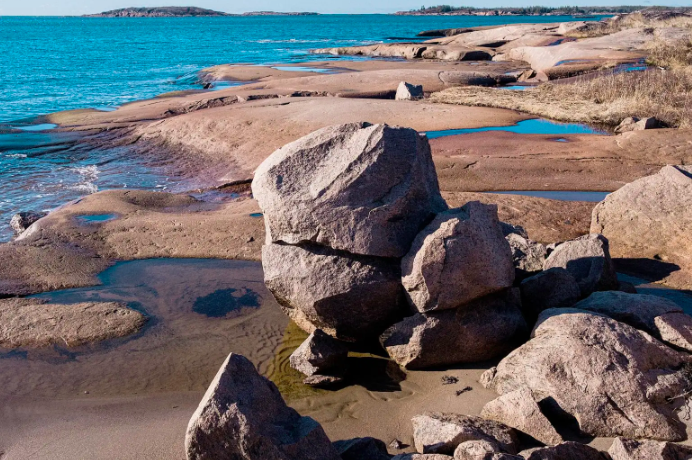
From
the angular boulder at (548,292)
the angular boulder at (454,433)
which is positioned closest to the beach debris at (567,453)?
the angular boulder at (454,433)

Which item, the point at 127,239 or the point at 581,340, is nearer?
the point at 581,340

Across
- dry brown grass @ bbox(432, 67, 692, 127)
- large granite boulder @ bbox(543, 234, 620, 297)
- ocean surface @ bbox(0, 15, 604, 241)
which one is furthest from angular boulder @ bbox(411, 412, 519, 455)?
dry brown grass @ bbox(432, 67, 692, 127)

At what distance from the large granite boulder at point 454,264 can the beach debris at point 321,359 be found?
988 millimetres

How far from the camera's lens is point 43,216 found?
1205 centimetres

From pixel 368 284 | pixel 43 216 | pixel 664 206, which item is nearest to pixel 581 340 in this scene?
pixel 368 284

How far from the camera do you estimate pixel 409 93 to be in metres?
21.7

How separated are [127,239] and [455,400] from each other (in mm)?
6783

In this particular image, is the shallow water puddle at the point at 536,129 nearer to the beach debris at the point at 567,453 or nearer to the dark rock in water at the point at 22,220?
the dark rock in water at the point at 22,220

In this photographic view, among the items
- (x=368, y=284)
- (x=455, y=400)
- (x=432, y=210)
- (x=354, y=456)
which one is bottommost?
(x=455, y=400)

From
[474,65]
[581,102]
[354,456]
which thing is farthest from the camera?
[474,65]

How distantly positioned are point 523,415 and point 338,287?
2.46m

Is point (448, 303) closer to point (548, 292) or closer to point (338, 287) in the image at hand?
point (338, 287)

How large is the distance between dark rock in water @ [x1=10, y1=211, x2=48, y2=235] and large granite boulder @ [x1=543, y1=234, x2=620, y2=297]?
9.23 m

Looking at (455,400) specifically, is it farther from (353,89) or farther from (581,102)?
(353,89)
